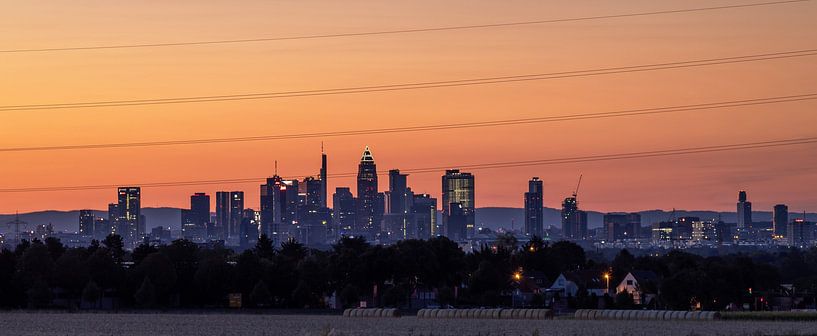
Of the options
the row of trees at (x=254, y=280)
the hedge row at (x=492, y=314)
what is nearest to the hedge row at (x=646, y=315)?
the hedge row at (x=492, y=314)

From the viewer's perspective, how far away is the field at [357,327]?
92.6 metres

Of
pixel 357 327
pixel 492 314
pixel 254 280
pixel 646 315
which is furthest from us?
pixel 254 280

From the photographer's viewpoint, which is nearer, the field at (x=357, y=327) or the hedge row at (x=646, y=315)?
the field at (x=357, y=327)

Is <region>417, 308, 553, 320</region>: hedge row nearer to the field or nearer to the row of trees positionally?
the field

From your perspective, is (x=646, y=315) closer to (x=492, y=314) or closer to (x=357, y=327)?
(x=492, y=314)

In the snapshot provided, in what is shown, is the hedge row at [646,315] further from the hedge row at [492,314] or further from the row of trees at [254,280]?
the row of trees at [254,280]

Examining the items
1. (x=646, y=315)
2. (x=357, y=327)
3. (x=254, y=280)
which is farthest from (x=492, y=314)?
(x=254, y=280)

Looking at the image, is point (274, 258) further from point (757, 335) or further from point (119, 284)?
point (757, 335)

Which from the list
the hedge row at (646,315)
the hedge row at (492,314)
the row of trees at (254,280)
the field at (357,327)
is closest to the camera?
the field at (357,327)

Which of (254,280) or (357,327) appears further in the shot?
(254,280)

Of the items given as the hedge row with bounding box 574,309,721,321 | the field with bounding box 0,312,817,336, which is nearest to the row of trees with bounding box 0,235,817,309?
the hedge row with bounding box 574,309,721,321

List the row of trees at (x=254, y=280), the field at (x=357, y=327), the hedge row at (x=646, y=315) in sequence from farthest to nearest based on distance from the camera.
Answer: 1. the row of trees at (x=254, y=280)
2. the hedge row at (x=646, y=315)
3. the field at (x=357, y=327)

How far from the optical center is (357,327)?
10206 cm

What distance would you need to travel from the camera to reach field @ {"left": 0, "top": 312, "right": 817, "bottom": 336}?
92.6m
